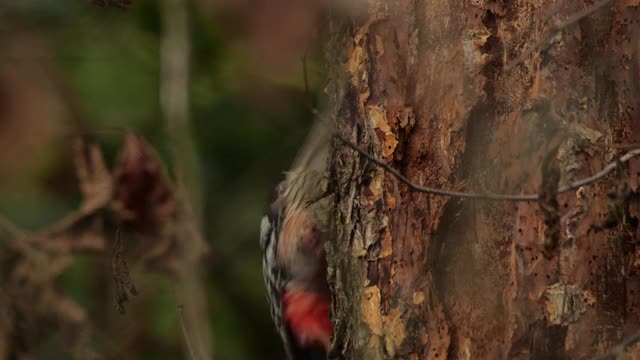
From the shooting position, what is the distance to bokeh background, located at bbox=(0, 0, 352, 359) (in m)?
5.21


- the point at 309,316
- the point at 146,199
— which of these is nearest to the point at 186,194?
the point at 309,316

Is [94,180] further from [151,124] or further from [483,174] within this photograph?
[483,174]

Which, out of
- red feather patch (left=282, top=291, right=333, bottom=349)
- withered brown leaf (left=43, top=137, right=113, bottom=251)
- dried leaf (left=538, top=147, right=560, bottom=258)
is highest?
dried leaf (left=538, top=147, right=560, bottom=258)

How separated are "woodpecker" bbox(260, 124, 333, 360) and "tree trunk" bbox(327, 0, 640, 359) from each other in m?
0.96

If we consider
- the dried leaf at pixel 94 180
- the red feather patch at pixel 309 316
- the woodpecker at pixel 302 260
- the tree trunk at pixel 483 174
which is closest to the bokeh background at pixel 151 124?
the dried leaf at pixel 94 180

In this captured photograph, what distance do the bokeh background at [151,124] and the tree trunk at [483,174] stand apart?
246cm

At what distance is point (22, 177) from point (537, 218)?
338cm

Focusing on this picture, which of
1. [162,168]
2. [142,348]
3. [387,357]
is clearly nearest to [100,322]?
[142,348]

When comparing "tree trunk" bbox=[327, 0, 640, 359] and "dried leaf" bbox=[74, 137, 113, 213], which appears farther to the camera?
"dried leaf" bbox=[74, 137, 113, 213]

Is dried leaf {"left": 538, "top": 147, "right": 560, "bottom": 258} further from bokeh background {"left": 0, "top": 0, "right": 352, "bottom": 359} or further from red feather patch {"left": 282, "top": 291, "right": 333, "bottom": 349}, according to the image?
→ bokeh background {"left": 0, "top": 0, "right": 352, "bottom": 359}

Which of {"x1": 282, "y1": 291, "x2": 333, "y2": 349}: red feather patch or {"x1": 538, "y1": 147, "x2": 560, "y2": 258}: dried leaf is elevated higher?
{"x1": 538, "y1": 147, "x2": 560, "y2": 258}: dried leaf

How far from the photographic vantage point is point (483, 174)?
262cm

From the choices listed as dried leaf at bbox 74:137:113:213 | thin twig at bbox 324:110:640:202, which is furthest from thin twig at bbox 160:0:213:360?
thin twig at bbox 324:110:640:202

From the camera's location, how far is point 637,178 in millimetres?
2580
